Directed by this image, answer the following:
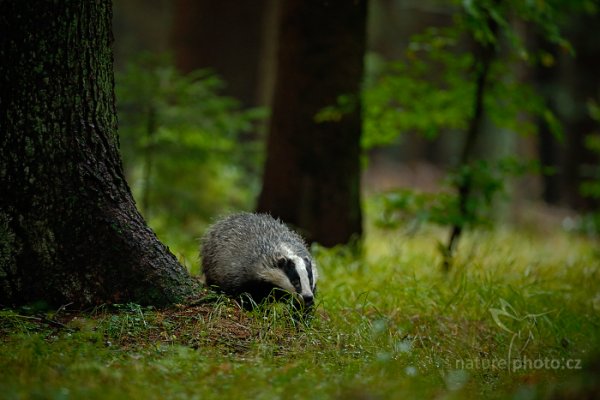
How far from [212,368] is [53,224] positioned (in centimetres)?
159

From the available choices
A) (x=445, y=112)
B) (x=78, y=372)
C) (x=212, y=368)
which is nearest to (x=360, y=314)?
(x=212, y=368)

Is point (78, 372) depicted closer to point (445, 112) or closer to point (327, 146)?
point (327, 146)

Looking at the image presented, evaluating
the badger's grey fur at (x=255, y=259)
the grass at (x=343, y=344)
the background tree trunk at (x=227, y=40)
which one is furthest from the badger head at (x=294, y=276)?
the background tree trunk at (x=227, y=40)

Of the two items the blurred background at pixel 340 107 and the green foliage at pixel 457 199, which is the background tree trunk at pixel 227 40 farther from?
the green foliage at pixel 457 199

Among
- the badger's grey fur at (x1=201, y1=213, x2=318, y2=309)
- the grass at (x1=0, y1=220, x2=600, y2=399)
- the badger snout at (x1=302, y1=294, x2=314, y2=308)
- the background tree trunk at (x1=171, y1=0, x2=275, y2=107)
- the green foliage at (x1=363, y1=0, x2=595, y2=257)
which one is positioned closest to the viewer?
the grass at (x1=0, y1=220, x2=600, y2=399)

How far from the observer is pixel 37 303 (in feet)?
14.5

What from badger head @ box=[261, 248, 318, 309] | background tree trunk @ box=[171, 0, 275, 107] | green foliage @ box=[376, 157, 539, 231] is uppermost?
background tree trunk @ box=[171, 0, 275, 107]

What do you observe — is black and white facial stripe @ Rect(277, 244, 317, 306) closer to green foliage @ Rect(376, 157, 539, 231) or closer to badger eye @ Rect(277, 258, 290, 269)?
badger eye @ Rect(277, 258, 290, 269)

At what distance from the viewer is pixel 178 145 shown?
9086mm

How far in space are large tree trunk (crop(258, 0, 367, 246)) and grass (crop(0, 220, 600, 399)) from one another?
1152mm

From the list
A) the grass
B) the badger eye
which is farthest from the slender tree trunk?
the badger eye

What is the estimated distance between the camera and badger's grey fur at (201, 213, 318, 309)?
5270mm

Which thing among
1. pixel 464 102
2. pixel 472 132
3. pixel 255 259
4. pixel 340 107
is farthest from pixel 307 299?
pixel 464 102

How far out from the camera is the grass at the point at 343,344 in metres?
3.48
